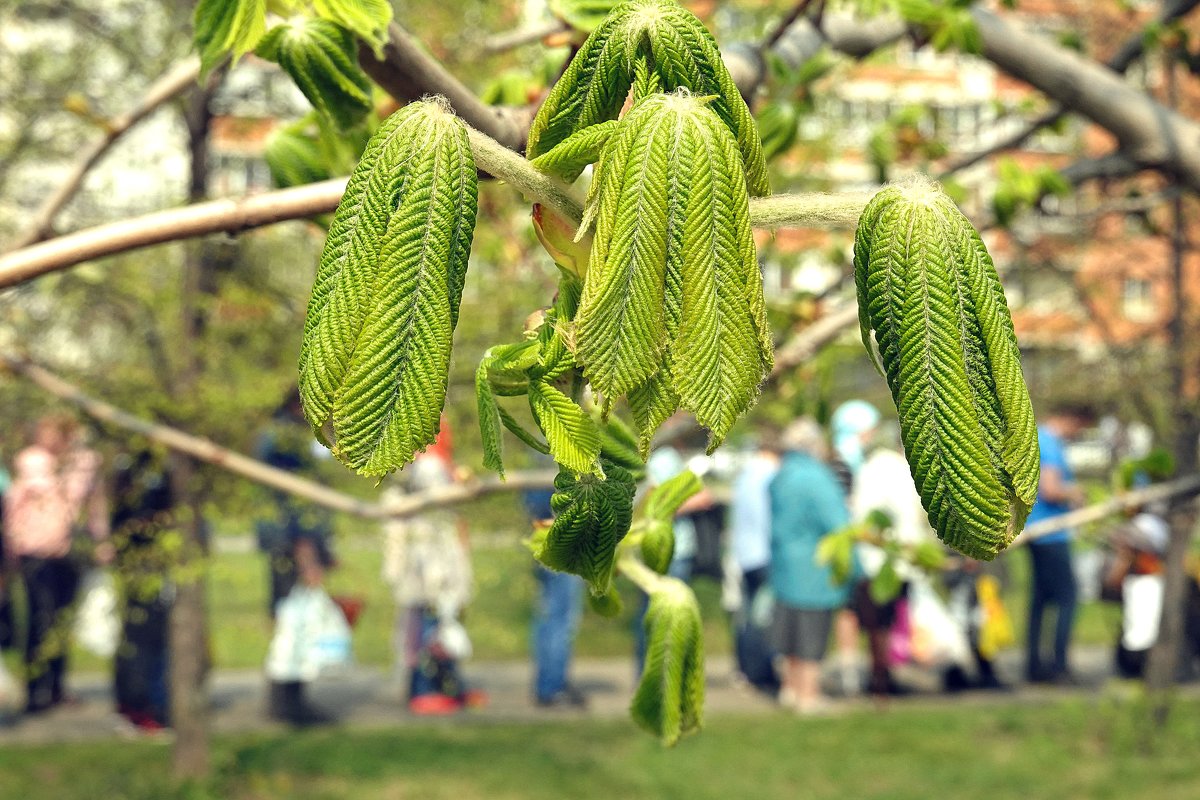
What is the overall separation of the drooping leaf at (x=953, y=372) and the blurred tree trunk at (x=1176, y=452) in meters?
6.24

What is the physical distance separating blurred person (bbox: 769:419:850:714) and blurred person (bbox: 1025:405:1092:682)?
1.39 meters

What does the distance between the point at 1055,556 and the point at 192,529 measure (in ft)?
19.1

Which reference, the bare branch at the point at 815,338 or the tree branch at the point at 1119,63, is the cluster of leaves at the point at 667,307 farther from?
the tree branch at the point at 1119,63

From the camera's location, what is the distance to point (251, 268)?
6.63 meters

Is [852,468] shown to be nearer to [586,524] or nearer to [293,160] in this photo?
[293,160]

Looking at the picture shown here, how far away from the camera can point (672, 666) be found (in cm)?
147

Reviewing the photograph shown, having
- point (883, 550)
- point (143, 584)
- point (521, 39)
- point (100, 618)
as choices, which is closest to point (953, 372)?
point (521, 39)

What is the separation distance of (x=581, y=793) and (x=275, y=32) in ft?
18.6

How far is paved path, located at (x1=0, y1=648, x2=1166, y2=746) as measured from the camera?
26.9 feet

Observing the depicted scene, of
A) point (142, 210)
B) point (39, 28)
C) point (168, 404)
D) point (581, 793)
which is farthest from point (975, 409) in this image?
point (39, 28)

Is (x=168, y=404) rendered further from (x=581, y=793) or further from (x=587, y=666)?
(x=587, y=666)

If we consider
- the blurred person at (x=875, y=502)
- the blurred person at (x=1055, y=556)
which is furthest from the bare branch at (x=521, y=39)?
the blurred person at (x=1055, y=556)

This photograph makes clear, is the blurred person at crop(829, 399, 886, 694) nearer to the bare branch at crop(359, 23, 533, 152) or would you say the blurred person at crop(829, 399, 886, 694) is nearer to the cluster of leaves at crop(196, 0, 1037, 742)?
the bare branch at crop(359, 23, 533, 152)

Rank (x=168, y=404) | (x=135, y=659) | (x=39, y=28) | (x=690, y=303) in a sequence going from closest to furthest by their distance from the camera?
(x=690, y=303), (x=168, y=404), (x=39, y=28), (x=135, y=659)
